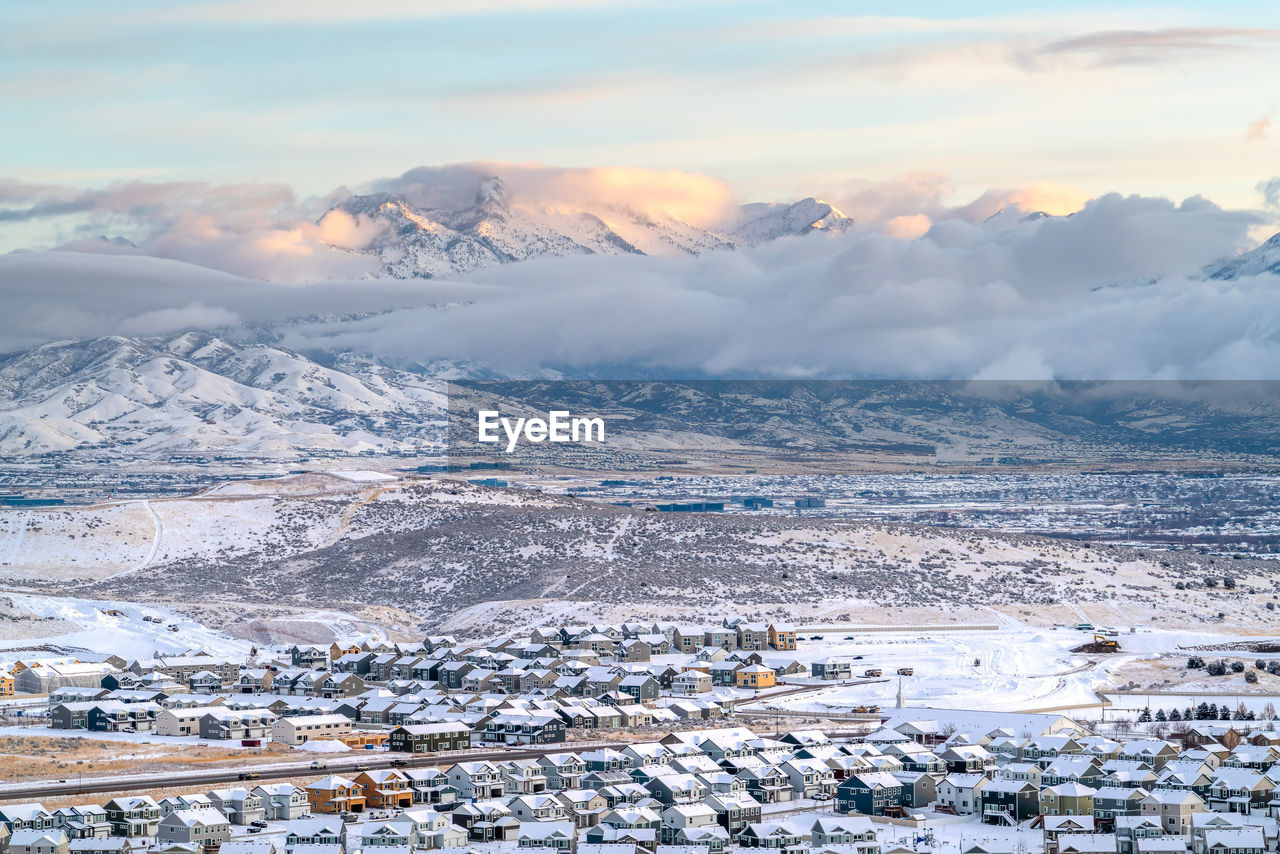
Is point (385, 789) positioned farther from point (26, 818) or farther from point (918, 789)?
point (918, 789)

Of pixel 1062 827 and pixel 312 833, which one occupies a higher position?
pixel 312 833

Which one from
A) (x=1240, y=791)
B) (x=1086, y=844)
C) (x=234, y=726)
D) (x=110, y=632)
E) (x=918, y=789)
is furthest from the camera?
(x=110, y=632)

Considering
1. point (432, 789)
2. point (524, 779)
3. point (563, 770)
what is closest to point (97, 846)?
point (432, 789)

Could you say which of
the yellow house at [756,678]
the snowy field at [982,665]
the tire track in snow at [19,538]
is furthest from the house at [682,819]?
the tire track in snow at [19,538]

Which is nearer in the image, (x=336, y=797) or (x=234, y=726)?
(x=336, y=797)

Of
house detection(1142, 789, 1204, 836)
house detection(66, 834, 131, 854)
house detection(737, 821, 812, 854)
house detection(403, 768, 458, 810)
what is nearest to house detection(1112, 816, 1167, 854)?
house detection(1142, 789, 1204, 836)

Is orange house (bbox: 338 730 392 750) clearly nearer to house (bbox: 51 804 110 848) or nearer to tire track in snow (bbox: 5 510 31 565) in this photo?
house (bbox: 51 804 110 848)

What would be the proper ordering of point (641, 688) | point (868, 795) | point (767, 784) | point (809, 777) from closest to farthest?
point (868, 795)
point (767, 784)
point (809, 777)
point (641, 688)
